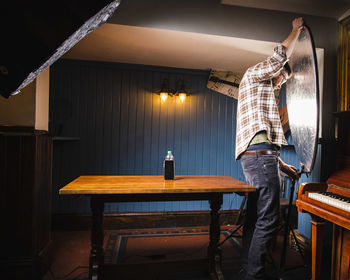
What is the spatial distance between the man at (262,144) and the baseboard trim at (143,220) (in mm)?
1656

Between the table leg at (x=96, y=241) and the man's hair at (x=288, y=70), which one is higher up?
the man's hair at (x=288, y=70)

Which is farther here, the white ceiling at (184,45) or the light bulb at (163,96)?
the light bulb at (163,96)

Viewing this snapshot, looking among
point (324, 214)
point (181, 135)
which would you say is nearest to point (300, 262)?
point (324, 214)

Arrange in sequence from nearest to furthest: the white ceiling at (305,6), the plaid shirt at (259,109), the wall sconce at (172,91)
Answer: the plaid shirt at (259,109) → the white ceiling at (305,6) → the wall sconce at (172,91)

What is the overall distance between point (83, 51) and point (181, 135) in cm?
179

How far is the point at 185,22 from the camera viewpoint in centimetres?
238

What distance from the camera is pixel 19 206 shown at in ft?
6.56

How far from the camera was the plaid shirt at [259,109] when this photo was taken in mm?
1772

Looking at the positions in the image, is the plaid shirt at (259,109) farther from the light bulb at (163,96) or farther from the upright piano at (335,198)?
the light bulb at (163,96)

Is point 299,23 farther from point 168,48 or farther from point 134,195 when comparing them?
point 134,195

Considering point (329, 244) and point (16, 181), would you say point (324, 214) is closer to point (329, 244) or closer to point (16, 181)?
point (329, 244)

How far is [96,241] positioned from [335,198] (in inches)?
69.9

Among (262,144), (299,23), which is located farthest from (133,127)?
(299,23)

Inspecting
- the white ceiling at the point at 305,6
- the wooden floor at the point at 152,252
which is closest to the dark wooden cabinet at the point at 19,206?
the wooden floor at the point at 152,252
